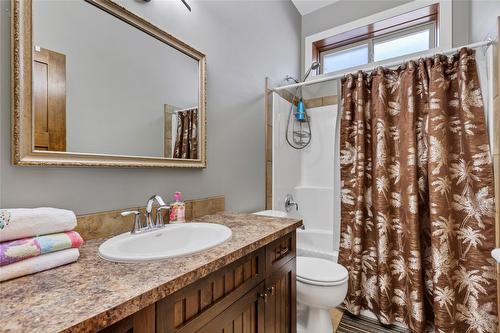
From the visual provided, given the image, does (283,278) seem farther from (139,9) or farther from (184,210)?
(139,9)

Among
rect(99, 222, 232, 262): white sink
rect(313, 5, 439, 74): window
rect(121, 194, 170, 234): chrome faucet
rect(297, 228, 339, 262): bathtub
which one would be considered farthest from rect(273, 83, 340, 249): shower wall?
rect(121, 194, 170, 234): chrome faucet

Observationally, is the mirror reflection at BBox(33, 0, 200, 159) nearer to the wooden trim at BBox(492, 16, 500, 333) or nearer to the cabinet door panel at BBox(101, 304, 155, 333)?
the cabinet door panel at BBox(101, 304, 155, 333)

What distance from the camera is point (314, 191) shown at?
271cm

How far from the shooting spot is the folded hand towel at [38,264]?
0.59 metres

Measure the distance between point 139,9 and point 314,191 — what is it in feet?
7.33

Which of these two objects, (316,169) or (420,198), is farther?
(316,169)

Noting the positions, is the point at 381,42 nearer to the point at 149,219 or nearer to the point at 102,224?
the point at 149,219

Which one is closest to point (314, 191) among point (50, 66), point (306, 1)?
point (306, 1)

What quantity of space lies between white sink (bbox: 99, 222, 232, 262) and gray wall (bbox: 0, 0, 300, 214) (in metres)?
0.18

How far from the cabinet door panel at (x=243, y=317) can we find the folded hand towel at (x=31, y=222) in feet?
1.64

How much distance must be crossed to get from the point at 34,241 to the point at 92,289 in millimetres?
234

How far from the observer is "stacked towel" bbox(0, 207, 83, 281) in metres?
0.59

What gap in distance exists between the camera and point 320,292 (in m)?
1.50

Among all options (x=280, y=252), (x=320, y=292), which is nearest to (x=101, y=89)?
(x=280, y=252)
